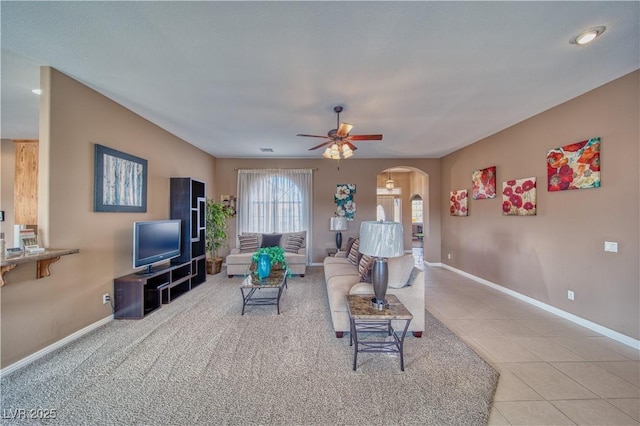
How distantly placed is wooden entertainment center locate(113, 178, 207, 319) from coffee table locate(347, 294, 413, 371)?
277 cm

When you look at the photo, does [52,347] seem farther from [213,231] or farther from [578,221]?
[578,221]

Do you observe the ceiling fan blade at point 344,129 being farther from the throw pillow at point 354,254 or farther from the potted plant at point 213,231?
the potted plant at point 213,231

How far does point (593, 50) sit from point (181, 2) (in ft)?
11.3

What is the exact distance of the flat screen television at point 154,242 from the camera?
3.18 m

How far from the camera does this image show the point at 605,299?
273 cm

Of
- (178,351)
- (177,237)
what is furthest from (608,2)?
(177,237)

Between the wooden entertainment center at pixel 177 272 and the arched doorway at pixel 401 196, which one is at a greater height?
the arched doorway at pixel 401 196

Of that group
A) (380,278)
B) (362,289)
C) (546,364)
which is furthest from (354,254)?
(546,364)

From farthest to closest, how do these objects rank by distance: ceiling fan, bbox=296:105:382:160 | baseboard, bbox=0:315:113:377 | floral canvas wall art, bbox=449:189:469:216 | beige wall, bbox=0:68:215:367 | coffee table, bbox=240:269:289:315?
1. floral canvas wall art, bbox=449:189:469:216
2. coffee table, bbox=240:269:289:315
3. ceiling fan, bbox=296:105:382:160
4. beige wall, bbox=0:68:215:367
5. baseboard, bbox=0:315:113:377

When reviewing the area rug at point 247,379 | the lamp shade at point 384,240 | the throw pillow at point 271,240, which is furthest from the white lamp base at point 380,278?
the throw pillow at point 271,240

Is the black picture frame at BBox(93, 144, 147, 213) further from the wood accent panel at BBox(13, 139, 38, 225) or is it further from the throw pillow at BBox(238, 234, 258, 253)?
the throw pillow at BBox(238, 234, 258, 253)

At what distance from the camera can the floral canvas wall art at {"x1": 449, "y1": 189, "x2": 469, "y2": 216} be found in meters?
5.25

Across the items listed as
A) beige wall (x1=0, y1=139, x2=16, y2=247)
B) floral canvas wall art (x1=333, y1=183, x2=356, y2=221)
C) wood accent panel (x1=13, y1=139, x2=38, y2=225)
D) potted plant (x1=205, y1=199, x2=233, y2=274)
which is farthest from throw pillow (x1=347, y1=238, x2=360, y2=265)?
beige wall (x1=0, y1=139, x2=16, y2=247)

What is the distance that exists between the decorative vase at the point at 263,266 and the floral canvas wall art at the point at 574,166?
4.10 m
